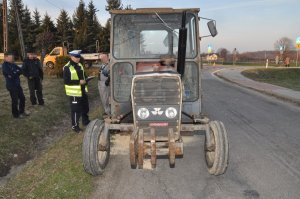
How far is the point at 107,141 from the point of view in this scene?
21.4 ft

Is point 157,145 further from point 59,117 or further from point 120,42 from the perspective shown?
point 59,117

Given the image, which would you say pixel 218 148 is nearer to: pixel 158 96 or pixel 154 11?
pixel 158 96

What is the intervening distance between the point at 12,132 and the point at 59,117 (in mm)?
2843

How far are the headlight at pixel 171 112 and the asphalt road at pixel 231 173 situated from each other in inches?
38.1

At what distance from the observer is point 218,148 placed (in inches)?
237

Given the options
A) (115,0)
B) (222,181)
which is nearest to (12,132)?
(222,181)

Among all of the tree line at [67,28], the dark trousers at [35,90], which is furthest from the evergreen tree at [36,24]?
the dark trousers at [35,90]

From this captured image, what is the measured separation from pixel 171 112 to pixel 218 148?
91 centimetres

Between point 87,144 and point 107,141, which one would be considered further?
point 107,141

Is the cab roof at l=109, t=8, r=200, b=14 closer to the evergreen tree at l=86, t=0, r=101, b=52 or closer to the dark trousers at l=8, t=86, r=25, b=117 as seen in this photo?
the dark trousers at l=8, t=86, r=25, b=117

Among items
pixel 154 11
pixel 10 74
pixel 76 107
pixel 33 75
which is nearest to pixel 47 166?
pixel 76 107

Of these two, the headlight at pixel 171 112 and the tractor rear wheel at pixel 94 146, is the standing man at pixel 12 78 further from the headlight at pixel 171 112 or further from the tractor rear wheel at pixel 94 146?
the headlight at pixel 171 112

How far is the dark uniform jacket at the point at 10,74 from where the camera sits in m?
10.4

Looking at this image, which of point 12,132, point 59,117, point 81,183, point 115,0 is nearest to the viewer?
point 81,183
